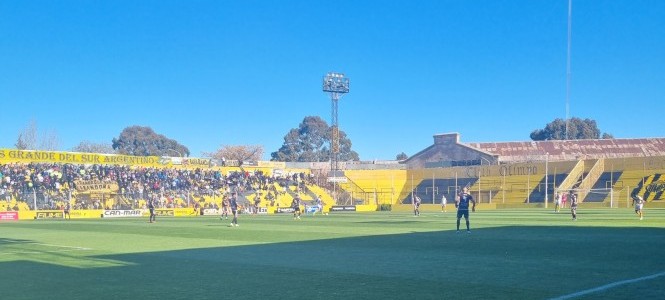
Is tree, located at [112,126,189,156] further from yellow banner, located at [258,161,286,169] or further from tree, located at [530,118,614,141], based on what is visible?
tree, located at [530,118,614,141]

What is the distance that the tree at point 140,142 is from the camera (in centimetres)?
14362

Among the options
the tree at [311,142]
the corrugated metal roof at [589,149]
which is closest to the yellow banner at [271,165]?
the corrugated metal roof at [589,149]

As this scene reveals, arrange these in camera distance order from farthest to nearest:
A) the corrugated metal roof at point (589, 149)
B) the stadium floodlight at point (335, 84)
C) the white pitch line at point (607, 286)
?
the corrugated metal roof at point (589, 149), the stadium floodlight at point (335, 84), the white pitch line at point (607, 286)

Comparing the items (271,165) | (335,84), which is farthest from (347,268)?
(271,165)

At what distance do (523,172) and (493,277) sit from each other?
219 ft

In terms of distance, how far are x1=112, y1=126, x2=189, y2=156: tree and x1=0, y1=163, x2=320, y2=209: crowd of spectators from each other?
243 feet

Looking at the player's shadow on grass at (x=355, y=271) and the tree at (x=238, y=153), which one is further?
the tree at (x=238, y=153)

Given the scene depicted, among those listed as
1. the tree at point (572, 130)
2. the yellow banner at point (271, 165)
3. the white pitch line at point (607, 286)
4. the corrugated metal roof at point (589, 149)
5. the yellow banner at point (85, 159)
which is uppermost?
the tree at point (572, 130)

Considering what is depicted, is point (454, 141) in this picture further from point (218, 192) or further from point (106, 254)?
point (106, 254)

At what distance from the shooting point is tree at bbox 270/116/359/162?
14850 cm

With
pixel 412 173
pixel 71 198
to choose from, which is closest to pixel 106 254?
pixel 71 198

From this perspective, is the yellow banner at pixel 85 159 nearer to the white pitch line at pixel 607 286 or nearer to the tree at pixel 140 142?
the white pitch line at pixel 607 286

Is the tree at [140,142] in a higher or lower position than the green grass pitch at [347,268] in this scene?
higher

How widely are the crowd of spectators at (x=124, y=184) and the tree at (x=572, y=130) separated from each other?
69.5 metres
